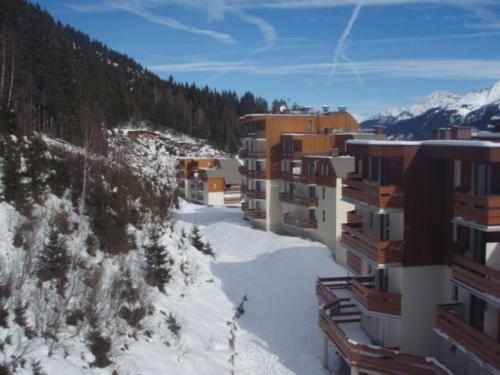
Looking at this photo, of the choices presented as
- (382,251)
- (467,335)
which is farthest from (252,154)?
(467,335)

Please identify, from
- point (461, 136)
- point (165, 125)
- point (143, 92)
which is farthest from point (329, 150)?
point (143, 92)

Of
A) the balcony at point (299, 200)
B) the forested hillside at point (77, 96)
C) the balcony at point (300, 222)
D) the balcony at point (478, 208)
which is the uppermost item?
the forested hillside at point (77, 96)

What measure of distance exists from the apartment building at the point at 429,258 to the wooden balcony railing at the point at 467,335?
35mm

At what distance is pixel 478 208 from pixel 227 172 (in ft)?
182

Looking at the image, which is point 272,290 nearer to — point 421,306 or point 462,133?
point 421,306

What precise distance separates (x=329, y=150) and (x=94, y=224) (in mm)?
25168

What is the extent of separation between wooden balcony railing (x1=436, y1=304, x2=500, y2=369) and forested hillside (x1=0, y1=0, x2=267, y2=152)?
61.7ft

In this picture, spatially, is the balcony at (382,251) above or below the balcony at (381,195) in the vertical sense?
below

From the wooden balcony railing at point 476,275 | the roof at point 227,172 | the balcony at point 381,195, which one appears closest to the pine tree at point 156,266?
the balcony at point 381,195

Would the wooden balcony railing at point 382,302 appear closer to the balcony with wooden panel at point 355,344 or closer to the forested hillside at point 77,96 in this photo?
the balcony with wooden panel at point 355,344

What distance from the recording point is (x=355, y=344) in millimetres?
16312

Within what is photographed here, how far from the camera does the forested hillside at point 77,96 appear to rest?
113 feet

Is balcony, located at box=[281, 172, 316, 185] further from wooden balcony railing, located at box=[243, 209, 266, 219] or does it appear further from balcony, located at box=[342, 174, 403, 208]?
A: balcony, located at box=[342, 174, 403, 208]

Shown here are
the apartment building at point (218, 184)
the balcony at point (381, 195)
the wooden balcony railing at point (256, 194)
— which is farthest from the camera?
the apartment building at point (218, 184)
